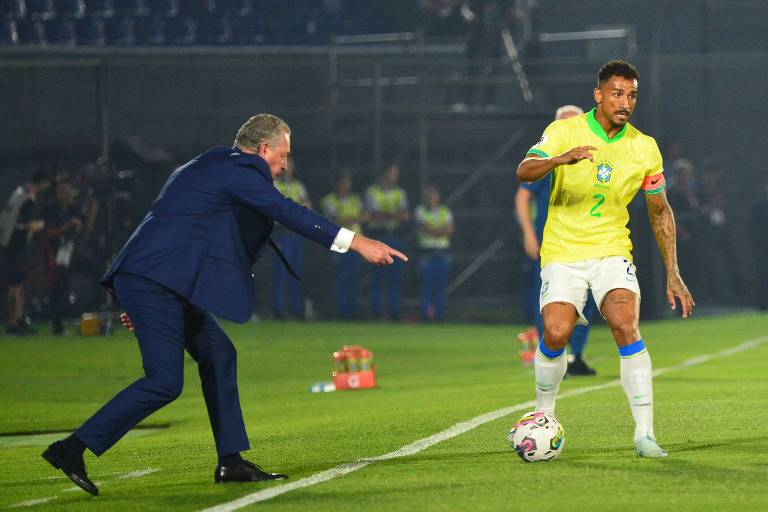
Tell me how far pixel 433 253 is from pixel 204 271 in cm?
1766

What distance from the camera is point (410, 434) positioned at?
953 centimetres

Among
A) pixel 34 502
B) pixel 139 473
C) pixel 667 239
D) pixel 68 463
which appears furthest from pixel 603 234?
pixel 34 502

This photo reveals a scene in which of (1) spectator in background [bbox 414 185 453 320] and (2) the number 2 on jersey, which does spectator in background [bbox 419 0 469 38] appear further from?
(2) the number 2 on jersey

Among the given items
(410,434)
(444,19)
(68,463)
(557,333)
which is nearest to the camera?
(68,463)

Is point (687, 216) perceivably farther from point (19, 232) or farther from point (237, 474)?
point (237, 474)

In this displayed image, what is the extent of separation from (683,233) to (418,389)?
12592 millimetres

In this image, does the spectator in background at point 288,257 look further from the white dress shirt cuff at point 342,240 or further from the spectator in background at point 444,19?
the white dress shirt cuff at point 342,240

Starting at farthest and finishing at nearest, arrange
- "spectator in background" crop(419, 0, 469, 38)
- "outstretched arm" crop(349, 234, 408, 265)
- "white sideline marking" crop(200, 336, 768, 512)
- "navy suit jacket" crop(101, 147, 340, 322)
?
1. "spectator in background" crop(419, 0, 469, 38)
2. "navy suit jacket" crop(101, 147, 340, 322)
3. "outstretched arm" crop(349, 234, 408, 265)
4. "white sideline marking" crop(200, 336, 768, 512)

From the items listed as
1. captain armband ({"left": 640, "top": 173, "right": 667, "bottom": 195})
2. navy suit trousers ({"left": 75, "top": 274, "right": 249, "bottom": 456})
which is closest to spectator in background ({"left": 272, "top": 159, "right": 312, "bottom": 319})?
captain armband ({"left": 640, "top": 173, "right": 667, "bottom": 195})

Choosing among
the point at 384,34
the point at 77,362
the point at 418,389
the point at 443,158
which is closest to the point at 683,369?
the point at 418,389

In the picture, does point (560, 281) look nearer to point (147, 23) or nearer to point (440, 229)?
point (440, 229)

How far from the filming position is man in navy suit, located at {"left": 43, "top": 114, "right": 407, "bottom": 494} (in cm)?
712

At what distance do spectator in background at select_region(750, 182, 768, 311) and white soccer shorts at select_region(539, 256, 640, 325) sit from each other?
704 inches

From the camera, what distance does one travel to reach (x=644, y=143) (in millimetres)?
8320
